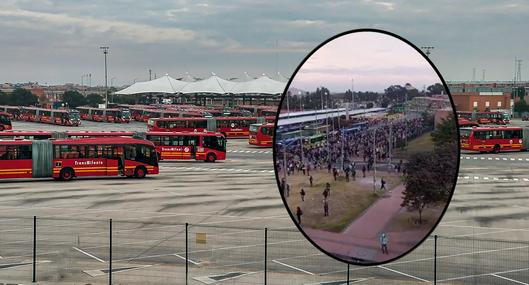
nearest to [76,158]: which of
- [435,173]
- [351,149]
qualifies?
[351,149]

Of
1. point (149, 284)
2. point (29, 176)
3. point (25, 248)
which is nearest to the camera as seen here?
point (149, 284)

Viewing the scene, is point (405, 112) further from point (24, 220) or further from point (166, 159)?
point (166, 159)

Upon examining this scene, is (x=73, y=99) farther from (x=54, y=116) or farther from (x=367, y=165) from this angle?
(x=367, y=165)

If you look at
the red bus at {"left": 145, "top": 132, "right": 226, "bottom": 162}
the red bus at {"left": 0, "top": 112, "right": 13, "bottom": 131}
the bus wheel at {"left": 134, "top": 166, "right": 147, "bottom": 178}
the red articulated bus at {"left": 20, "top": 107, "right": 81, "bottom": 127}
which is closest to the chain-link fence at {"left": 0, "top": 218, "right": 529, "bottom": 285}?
the bus wheel at {"left": 134, "top": 166, "right": 147, "bottom": 178}

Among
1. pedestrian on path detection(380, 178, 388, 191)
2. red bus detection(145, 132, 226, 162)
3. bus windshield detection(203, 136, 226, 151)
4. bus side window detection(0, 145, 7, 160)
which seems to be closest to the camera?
pedestrian on path detection(380, 178, 388, 191)

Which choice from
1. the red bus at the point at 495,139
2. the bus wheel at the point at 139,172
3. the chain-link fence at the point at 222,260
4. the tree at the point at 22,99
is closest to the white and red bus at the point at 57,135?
the bus wheel at the point at 139,172

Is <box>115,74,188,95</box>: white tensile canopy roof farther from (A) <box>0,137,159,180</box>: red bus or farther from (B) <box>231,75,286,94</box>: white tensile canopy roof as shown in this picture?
(A) <box>0,137,159,180</box>: red bus

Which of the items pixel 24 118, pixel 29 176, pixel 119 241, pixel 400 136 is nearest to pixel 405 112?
pixel 400 136
